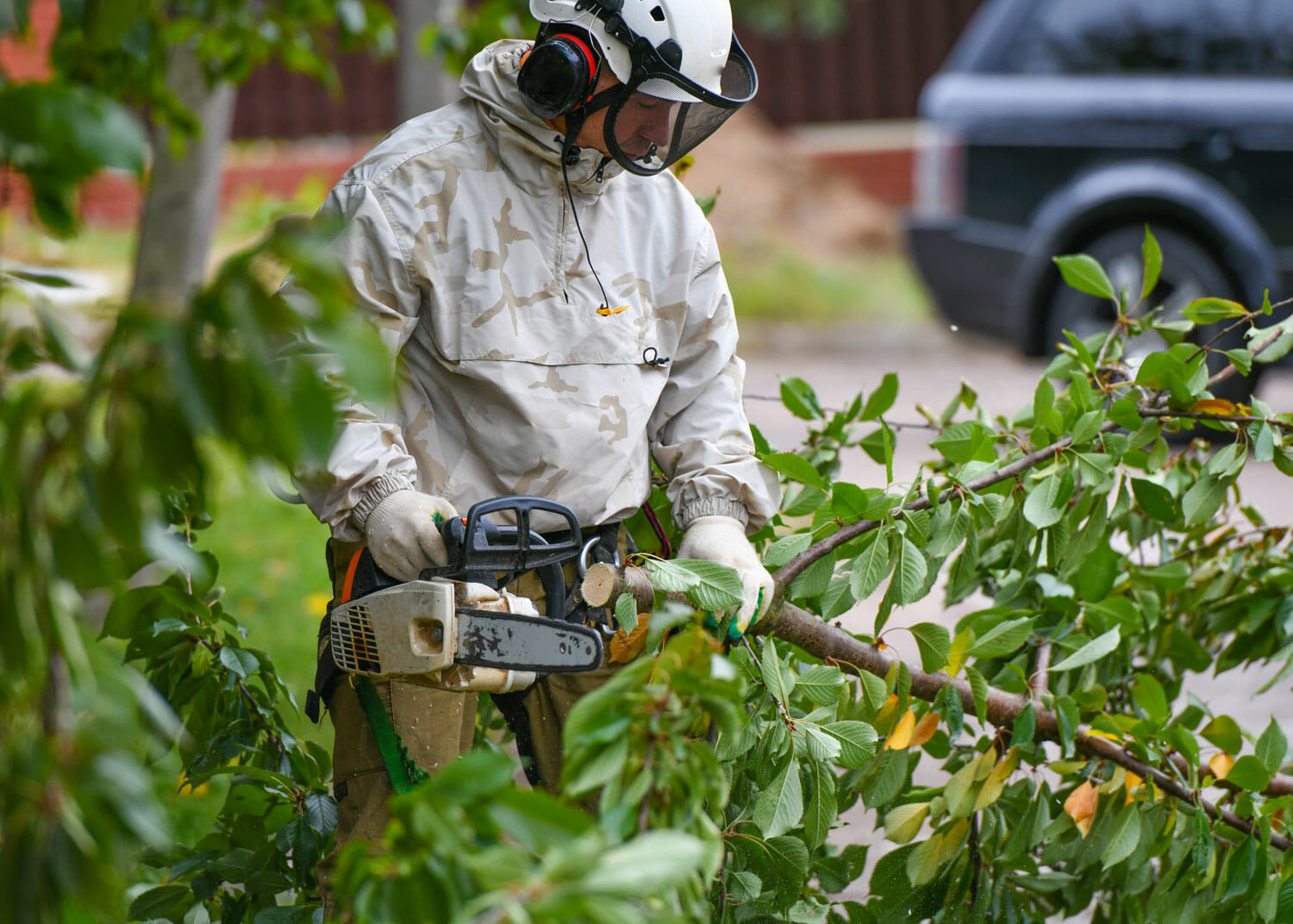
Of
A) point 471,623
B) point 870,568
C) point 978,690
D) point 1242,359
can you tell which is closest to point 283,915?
point 471,623

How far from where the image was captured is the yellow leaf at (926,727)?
2.31 meters

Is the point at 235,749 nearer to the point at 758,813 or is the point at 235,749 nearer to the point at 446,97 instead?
the point at 758,813

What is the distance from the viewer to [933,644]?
228cm

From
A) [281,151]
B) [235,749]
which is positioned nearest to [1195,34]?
[235,749]

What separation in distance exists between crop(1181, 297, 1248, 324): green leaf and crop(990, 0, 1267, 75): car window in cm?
488

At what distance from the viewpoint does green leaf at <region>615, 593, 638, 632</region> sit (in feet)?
6.45

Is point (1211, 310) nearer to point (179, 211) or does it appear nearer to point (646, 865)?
point (646, 865)

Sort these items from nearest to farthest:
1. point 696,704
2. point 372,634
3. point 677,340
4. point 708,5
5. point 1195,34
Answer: point 696,704
point 372,634
point 708,5
point 677,340
point 1195,34

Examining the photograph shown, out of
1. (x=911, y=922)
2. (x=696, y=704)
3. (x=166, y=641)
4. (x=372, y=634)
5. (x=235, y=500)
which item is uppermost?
(x=696, y=704)

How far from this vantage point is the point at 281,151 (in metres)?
12.7

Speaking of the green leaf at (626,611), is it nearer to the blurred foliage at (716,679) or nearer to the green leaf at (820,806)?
the blurred foliage at (716,679)

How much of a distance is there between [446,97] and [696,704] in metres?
5.54

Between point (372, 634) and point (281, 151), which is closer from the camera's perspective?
point (372, 634)

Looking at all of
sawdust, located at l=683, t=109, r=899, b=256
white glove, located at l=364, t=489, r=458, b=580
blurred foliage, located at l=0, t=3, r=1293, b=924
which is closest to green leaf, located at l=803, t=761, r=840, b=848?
blurred foliage, located at l=0, t=3, r=1293, b=924
